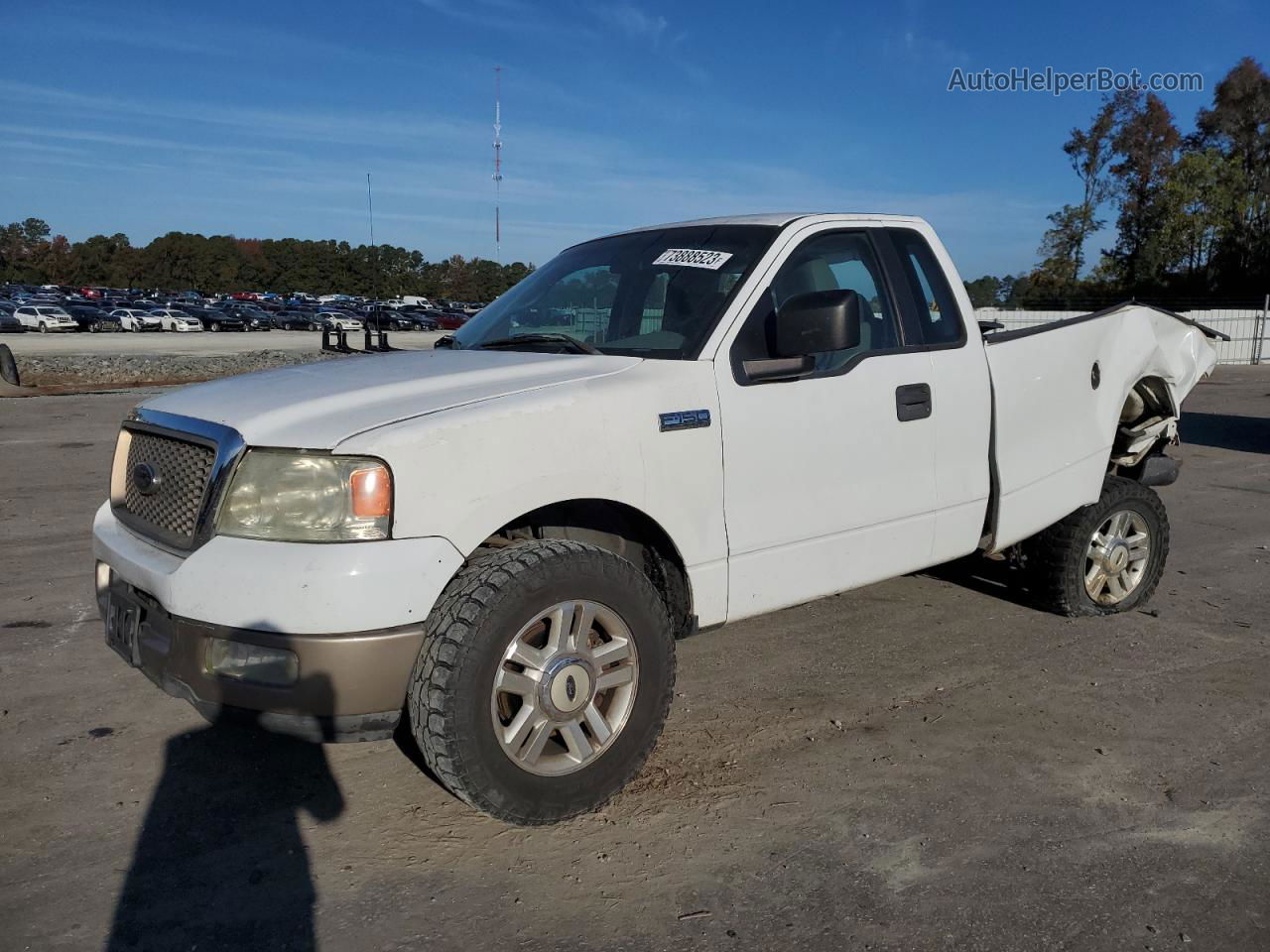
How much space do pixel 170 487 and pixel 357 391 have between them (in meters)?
0.66

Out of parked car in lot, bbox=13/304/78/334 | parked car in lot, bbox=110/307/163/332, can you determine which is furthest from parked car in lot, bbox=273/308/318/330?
parked car in lot, bbox=13/304/78/334

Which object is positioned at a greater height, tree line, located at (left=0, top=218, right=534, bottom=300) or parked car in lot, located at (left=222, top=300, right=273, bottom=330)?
tree line, located at (left=0, top=218, right=534, bottom=300)

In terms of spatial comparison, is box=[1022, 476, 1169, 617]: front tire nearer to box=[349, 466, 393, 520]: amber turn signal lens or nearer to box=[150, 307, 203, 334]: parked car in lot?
box=[349, 466, 393, 520]: amber turn signal lens

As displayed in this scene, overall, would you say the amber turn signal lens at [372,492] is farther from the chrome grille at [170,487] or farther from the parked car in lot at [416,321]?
the parked car in lot at [416,321]

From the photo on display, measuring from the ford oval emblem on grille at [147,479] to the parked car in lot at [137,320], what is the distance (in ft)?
203

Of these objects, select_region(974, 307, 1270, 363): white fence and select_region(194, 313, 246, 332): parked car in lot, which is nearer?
select_region(974, 307, 1270, 363): white fence

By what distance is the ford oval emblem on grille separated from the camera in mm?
3312

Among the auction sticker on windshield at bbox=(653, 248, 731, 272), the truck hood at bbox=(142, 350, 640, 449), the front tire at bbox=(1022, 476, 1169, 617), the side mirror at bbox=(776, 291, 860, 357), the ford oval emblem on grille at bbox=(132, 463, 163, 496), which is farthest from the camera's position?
the front tire at bbox=(1022, 476, 1169, 617)

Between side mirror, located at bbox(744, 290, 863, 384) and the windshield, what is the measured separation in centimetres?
28

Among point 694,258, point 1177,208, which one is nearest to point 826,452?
point 694,258

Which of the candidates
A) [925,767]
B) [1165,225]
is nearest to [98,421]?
[925,767]

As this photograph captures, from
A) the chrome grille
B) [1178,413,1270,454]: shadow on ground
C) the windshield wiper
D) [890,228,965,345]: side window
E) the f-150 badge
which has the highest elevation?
[890,228,965,345]: side window

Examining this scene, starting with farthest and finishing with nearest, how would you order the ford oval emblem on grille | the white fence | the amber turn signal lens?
the white fence, the ford oval emblem on grille, the amber turn signal lens

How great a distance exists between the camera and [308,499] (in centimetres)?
292
